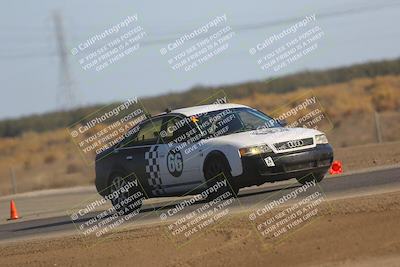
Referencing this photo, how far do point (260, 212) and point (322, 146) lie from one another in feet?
9.45

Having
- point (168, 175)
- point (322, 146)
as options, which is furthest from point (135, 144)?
point (322, 146)

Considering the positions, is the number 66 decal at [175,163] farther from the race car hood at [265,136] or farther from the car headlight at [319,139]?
the car headlight at [319,139]

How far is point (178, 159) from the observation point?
15.0 meters

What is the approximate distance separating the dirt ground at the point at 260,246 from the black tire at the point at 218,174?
2094 millimetres

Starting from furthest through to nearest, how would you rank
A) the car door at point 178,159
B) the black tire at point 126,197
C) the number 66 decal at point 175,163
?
the black tire at point 126,197 → the number 66 decal at point 175,163 → the car door at point 178,159

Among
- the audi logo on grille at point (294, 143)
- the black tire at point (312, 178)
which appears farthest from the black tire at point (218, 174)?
the black tire at point (312, 178)

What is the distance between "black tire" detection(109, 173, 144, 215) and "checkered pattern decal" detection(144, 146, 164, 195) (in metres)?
0.36

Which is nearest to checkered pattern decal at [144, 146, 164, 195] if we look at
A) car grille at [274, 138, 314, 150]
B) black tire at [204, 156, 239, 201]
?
black tire at [204, 156, 239, 201]

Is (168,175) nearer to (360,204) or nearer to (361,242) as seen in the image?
(360,204)

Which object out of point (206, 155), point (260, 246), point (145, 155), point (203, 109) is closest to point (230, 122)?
point (203, 109)

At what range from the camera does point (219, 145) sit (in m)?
14.4


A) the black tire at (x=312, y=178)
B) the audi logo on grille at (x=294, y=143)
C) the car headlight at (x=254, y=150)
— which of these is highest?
the car headlight at (x=254, y=150)

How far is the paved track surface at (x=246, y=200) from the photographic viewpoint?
13.7m

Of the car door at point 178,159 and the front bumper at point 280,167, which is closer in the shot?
the front bumper at point 280,167
